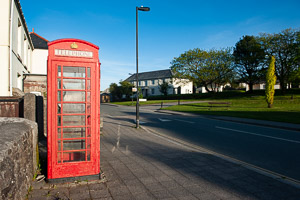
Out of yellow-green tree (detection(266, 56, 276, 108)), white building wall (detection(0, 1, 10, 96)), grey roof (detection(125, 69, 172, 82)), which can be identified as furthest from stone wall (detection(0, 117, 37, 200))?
grey roof (detection(125, 69, 172, 82))

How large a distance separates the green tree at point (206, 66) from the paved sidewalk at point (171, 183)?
46.7m

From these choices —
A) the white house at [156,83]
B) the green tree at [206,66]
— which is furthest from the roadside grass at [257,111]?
the white house at [156,83]

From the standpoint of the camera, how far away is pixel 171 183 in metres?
4.04

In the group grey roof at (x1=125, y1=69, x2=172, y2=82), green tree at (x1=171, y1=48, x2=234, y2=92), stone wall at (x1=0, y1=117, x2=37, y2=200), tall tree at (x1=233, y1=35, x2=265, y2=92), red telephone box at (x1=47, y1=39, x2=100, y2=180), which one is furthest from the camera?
grey roof at (x1=125, y1=69, x2=172, y2=82)

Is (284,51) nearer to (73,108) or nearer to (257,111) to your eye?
(257,111)

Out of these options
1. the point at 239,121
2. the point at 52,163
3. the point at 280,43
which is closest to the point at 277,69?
the point at 280,43

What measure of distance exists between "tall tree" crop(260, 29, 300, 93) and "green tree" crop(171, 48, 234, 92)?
9399 millimetres

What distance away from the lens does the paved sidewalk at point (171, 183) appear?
354 centimetres

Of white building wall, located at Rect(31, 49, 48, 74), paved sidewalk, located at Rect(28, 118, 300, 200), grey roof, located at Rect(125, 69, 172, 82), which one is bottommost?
paved sidewalk, located at Rect(28, 118, 300, 200)

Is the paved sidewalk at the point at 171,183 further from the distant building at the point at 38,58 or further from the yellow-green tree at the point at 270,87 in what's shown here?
the yellow-green tree at the point at 270,87

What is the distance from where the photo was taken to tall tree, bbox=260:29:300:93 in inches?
1531

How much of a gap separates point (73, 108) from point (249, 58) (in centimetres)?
4800

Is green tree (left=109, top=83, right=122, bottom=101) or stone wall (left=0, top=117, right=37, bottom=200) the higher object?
green tree (left=109, top=83, right=122, bottom=101)

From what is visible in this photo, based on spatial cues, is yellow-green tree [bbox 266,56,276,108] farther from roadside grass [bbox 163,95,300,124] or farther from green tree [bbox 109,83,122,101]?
green tree [bbox 109,83,122,101]
